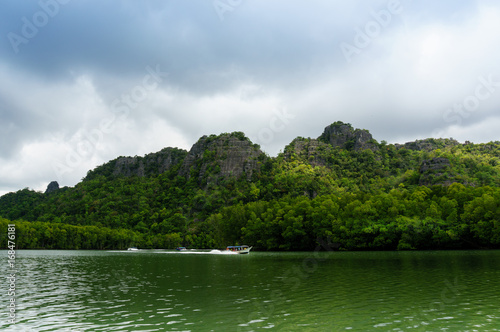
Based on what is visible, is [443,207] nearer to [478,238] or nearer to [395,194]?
[478,238]

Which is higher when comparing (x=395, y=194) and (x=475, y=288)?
(x=395, y=194)

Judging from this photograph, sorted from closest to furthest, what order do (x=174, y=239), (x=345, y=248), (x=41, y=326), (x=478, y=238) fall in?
(x=41, y=326) < (x=478, y=238) < (x=345, y=248) < (x=174, y=239)

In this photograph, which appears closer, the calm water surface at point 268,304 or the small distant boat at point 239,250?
the calm water surface at point 268,304

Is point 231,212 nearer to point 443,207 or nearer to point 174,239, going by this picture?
point 174,239

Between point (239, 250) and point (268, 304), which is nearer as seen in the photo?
point (268, 304)

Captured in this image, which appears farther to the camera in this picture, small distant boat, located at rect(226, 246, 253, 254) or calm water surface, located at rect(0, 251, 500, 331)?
small distant boat, located at rect(226, 246, 253, 254)

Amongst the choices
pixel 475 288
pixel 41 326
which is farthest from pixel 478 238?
pixel 41 326

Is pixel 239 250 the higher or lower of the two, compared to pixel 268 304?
lower

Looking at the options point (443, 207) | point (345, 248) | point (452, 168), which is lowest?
point (345, 248)

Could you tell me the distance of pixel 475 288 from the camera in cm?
3167

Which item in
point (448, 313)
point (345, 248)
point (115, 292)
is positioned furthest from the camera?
point (345, 248)

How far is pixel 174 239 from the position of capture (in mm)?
189000

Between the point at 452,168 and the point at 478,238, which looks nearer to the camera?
the point at 478,238

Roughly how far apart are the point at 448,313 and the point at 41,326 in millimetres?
24398
